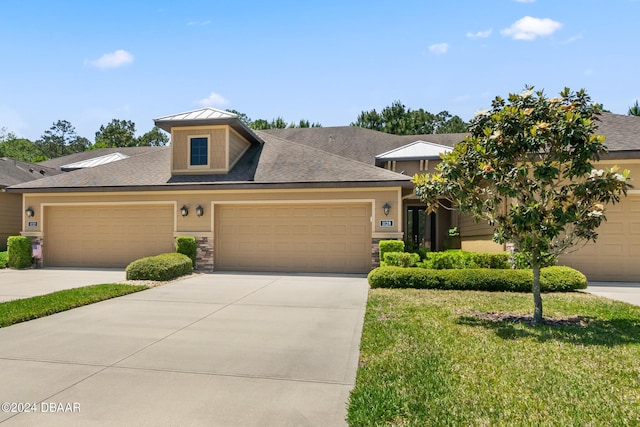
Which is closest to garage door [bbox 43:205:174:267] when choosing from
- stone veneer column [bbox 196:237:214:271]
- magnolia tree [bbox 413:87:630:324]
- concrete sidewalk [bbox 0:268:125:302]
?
concrete sidewalk [bbox 0:268:125:302]

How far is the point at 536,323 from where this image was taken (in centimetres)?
639

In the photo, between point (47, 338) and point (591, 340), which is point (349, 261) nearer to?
point (591, 340)

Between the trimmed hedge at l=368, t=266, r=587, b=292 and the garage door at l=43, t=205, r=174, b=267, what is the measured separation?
8.24 metres

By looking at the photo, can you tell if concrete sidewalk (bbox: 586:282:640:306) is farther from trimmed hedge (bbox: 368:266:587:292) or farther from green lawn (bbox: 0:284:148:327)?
green lawn (bbox: 0:284:148:327)

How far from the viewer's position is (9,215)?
1778 cm

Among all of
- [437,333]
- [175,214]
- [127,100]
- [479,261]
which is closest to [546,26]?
[479,261]

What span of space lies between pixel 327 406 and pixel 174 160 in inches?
527

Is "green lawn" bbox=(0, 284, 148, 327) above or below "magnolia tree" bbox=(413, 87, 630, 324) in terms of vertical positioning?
below

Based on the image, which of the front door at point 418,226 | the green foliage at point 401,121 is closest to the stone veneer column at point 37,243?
the front door at point 418,226

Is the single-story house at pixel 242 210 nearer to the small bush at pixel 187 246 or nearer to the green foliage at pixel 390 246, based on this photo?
the small bush at pixel 187 246

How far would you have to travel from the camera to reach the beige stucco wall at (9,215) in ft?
57.2

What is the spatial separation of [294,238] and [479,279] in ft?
20.2

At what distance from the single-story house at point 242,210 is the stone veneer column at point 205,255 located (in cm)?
3

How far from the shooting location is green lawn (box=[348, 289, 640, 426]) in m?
3.27
